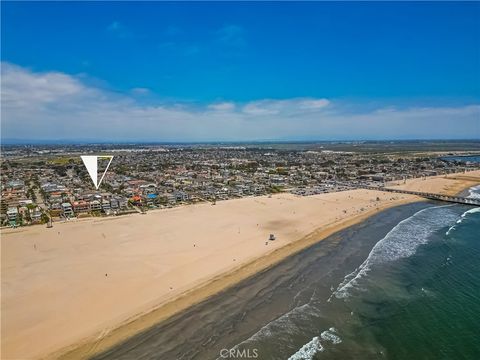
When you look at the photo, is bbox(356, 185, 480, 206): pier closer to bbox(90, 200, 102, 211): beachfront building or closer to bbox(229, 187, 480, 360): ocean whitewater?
bbox(229, 187, 480, 360): ocean whitewater

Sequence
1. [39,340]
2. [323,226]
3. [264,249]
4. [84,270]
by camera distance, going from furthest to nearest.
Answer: [323,226], [264,249], [84,270], [39,340]

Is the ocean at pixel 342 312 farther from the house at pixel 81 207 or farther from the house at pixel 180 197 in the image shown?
the house at pixel 81 207

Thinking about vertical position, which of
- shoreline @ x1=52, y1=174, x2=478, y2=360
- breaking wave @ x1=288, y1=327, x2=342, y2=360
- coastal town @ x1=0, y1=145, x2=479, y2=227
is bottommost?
breaking wave @ x1=288, y1=327, x2=342, y2=360

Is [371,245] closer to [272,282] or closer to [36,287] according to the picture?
[272,282]

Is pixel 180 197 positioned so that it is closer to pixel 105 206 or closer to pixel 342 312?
pixel 105 206

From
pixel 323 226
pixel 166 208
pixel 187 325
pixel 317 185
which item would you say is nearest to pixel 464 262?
pixel 323 226
